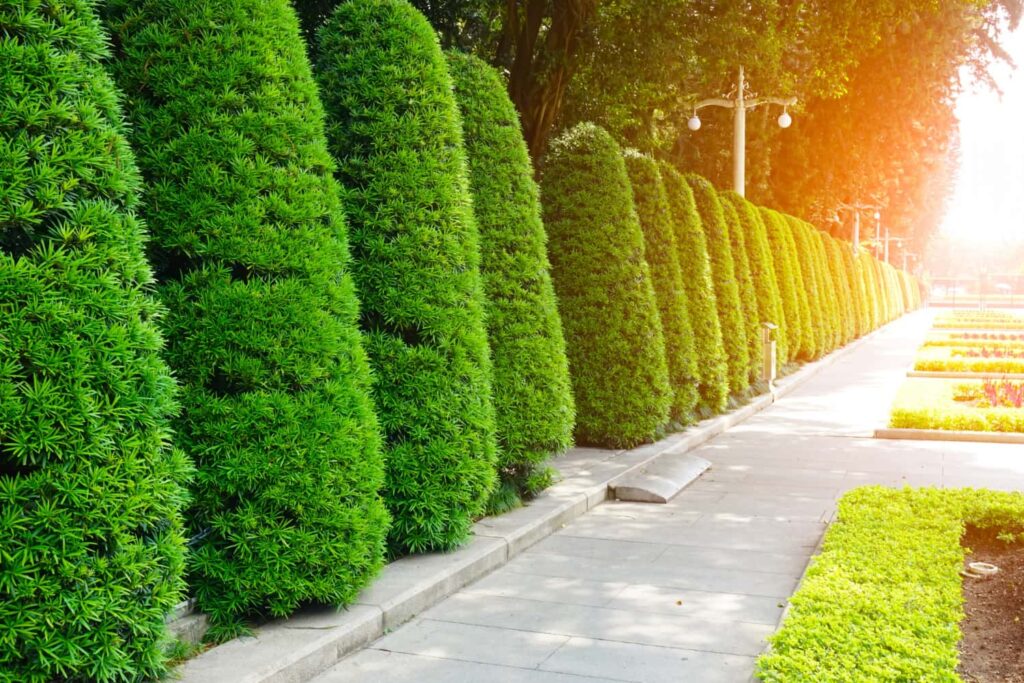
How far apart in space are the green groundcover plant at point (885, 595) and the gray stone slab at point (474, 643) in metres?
1.13

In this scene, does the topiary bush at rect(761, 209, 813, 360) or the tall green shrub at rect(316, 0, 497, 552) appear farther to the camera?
the topiary bush at rect(761, 209, 813, 360)

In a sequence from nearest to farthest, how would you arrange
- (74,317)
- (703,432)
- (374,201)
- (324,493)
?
1. (74,317)
2. (324,493)
3. (374,201)
4. (703,432)

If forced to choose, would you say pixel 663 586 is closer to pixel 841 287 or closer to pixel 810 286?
A: pixel 810 286

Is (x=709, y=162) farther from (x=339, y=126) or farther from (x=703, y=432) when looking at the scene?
(x=339, y=126)

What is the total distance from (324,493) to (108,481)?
4.61 ft

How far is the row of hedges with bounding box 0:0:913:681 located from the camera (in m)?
3.64

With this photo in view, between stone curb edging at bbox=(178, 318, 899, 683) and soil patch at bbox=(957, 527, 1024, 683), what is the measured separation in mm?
2796

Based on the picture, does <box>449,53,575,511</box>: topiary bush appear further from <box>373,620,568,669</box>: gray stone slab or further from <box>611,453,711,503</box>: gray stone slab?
<box>373,620,568,669</box>: gray stone slab

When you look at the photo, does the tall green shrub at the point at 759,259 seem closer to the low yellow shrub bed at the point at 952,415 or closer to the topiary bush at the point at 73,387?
the low yellow shrub bed at the point at 952,415

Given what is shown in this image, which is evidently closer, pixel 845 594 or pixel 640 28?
pixel 845 594

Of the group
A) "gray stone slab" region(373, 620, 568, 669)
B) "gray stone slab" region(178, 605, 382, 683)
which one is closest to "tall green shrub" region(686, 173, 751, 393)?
"gray stone slab" region(373, 620, 568, 669)

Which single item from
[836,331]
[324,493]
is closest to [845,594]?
[324,493]

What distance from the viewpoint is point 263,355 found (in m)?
5.04

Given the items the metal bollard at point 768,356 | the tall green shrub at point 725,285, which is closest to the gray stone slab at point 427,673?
the tall green shrub at point 725,285
